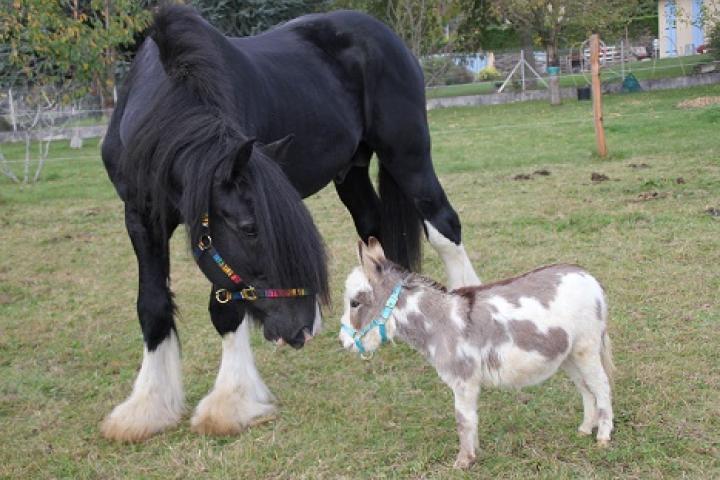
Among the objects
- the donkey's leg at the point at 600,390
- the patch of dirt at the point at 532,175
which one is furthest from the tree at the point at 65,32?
the donkey's leg at the point at 600,390

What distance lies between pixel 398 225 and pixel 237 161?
227 centimetres

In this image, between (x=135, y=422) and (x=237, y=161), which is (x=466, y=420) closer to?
(x=237, y=161)

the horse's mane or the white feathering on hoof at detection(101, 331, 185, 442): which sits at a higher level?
the horse's mane

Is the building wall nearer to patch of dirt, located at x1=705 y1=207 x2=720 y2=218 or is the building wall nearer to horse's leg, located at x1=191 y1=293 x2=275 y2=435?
patch of dirt, located at x1=705 y1=207 x2=720 y2=218

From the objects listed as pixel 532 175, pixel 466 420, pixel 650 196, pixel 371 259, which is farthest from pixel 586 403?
pixel 532 175

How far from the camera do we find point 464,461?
109 inches

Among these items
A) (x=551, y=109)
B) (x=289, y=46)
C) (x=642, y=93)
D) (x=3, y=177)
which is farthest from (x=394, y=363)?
(x=642, y=93)

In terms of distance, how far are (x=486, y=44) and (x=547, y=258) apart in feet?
100

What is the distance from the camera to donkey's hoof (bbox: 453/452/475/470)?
2.78 m

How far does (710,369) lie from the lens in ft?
11.4

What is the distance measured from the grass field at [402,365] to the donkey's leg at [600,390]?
0.07m

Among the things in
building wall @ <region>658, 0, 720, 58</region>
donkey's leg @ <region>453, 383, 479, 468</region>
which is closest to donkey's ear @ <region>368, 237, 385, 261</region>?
donkey's leg @ <region>453, 383, 479, 468</region>

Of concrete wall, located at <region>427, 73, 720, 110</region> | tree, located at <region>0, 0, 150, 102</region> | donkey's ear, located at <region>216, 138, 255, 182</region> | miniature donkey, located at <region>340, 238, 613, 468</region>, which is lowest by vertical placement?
miniature donkey, located at <region>340, 238, 613, 468</region>

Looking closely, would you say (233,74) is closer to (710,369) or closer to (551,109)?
(710,369)
